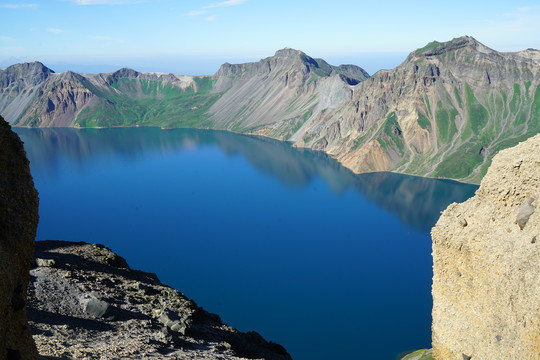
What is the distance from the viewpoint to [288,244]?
118562mm

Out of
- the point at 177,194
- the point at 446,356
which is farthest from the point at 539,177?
the point at 177,194

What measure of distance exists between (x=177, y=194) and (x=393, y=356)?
12448cm

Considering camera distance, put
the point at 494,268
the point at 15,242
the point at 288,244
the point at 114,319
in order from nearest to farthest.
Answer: the point at 15,242 < the point at 494,268 < the point at 114,319 < the point at 288,244

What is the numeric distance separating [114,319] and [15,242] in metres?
18.5

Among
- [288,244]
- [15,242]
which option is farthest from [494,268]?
[288,244]

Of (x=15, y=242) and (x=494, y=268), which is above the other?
(x=15, y=242)

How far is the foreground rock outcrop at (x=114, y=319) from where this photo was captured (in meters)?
29.5

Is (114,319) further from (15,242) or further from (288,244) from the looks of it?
(288,244)

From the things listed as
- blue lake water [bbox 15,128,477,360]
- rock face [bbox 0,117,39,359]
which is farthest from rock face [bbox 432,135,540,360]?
blue lake water [bbox 15,128,477,360]

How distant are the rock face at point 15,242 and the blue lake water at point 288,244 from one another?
184 feet

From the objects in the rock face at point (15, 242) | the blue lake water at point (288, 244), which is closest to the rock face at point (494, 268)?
the rock face at point (15, 242)

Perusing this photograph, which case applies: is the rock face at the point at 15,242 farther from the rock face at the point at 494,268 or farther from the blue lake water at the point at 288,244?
the blue lake water at the point at 288,244

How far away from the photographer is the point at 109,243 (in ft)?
386

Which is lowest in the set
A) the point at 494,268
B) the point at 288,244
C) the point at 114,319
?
the point at 288,244
